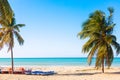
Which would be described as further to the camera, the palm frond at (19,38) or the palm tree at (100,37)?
the palm frond at (19,38)

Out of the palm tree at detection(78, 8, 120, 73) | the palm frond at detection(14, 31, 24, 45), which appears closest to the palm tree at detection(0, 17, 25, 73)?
the palm frond at detection(14, 31, 24, 45)

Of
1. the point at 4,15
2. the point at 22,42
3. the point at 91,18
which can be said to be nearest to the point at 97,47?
the point at 91,18

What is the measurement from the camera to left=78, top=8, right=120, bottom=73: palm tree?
28141mm

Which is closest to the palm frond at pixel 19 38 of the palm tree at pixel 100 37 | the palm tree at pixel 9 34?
the palm tree at pixel 9 34

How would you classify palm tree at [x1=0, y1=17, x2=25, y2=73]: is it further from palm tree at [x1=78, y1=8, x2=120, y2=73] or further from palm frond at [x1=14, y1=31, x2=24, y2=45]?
palm tree at [x1=78, y1=8, x2=120, y2=73]

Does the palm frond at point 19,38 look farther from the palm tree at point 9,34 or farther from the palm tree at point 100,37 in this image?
the palm tree at point 100,37

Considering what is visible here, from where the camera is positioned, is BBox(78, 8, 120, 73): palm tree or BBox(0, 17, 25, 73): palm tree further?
BBox(0, 17, 25, 73): palm tree

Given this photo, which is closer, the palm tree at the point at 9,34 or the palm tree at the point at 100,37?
the palm tree at the point at 100,37

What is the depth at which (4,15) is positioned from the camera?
63.1ft

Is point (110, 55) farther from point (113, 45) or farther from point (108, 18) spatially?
point (108, 18)

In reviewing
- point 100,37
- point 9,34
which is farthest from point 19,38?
point 100,37

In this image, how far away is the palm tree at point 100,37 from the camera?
1108 inches

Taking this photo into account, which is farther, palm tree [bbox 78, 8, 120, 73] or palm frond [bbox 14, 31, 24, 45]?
palm frond [bbox 14, 31, 24, 45]

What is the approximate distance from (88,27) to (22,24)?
7.56m
